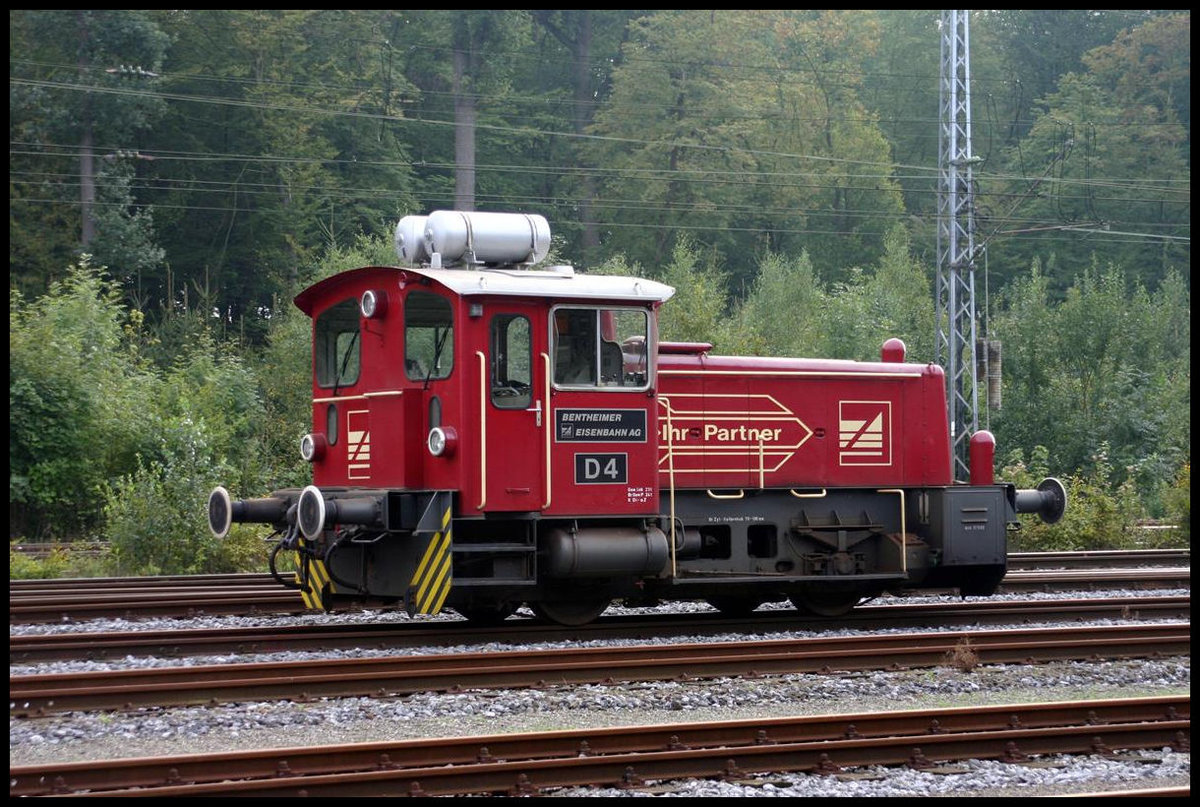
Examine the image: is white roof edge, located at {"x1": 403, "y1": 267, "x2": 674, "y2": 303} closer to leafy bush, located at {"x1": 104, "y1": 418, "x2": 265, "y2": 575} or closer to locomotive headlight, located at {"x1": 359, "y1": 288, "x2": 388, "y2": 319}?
locomotive headlight, located at {"x1": 359, "y1": 288, "x2": 388, "y2": 319}

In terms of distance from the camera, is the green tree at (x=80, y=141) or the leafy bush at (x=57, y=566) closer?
the leafy bush at (x=57, y=566)

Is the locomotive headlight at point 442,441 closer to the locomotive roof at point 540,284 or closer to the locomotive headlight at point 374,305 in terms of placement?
the locomotive roof at point 540,284

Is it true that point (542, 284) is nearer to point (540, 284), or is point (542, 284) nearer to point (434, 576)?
point (540, 284)

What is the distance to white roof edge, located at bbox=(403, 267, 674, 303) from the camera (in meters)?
11.0

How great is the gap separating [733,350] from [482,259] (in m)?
15.7

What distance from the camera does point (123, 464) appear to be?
22062mm

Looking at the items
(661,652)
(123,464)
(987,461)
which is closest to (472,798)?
(661,652)

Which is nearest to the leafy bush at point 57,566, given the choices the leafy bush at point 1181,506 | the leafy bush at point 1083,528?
the leafy bush at point 1083,528

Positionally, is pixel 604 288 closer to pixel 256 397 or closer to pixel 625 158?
pixel 256 397

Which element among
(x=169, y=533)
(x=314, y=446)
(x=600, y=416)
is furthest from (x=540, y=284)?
(x=169, y=533)

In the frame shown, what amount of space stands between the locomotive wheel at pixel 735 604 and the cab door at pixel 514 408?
313 cm

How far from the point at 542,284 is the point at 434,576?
8.43 feet

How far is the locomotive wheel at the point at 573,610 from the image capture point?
1215 centimetres

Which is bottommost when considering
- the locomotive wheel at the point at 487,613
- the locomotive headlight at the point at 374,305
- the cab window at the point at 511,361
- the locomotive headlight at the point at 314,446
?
the locomotive wheel at the point at 487,613
